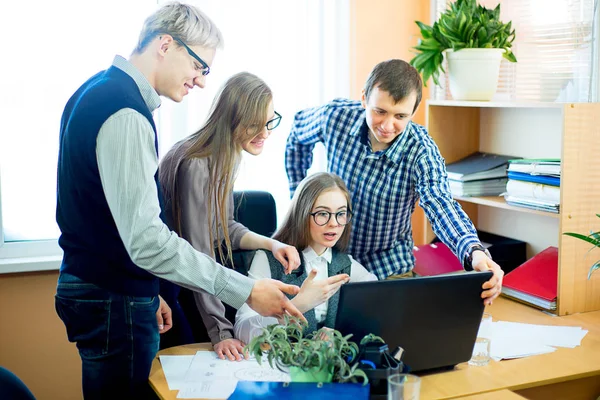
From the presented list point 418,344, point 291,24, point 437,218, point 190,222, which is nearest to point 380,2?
point 291,24

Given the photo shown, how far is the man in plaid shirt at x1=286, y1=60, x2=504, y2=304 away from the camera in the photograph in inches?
85.3

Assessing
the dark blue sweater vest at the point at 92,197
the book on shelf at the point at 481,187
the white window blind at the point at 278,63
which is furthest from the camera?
the white window blind at the point at 278,63

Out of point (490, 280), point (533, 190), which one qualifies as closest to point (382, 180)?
point (533, 190)

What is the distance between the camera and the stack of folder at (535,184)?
7.72ft

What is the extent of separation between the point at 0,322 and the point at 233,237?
1.29 metres

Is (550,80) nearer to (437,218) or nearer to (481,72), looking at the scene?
(481,72)

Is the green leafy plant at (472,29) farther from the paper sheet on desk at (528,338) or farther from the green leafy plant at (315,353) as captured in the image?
the green leafy plant at (315,353)

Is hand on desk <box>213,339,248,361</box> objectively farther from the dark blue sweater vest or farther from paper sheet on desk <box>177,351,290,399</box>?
the dark blue sweater vest

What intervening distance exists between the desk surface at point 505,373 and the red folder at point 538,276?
0.30 metres

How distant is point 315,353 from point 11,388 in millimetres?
676

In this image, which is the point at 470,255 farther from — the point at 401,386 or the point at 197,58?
the point at 197,58

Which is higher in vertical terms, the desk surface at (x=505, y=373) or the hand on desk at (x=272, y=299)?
the hand on desk at (x=272, y=299)

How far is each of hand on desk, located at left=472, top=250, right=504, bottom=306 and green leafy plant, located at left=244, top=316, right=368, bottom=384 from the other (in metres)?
0.39

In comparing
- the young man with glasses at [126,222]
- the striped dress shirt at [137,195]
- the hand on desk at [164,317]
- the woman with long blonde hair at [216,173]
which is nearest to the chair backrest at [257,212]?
the woman with long blonde hair at [216,173]
